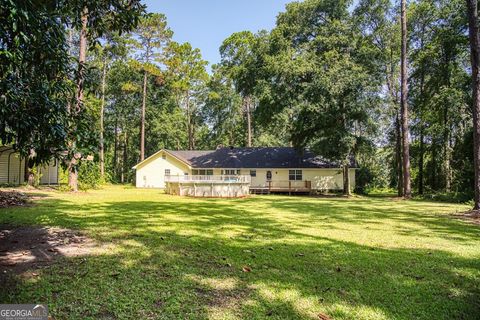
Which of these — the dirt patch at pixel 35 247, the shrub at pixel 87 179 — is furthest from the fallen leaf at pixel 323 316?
the shrub at pixel 87 179

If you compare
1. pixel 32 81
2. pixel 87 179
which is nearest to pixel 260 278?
pixel 32 81

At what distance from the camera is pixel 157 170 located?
3234 centimetres

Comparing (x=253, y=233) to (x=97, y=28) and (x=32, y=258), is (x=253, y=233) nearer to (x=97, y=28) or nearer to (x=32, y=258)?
(x=32, y=258)

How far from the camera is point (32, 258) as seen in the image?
4.27 m

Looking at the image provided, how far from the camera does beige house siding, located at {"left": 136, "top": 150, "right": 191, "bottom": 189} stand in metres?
32.1

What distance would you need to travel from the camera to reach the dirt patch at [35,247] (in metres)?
3.96

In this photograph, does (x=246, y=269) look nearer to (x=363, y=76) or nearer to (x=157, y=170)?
(x=363, y=76)

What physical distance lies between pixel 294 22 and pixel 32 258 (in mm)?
27658

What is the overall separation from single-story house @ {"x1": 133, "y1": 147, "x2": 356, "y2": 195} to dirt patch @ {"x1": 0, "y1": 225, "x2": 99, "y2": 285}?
19.8 meters

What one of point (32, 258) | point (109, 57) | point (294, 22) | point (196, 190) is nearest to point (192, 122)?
point (109, 57)

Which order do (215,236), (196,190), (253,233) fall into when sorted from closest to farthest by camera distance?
(215,236)
(253,233)
(196,190)

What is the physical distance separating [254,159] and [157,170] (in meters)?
10.3

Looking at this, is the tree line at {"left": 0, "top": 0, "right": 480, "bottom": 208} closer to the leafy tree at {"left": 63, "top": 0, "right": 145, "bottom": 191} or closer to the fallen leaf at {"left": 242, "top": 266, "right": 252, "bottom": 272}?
the leafy tree at {"left": 63, "top": 0, "right": 145, "bottom": 191}

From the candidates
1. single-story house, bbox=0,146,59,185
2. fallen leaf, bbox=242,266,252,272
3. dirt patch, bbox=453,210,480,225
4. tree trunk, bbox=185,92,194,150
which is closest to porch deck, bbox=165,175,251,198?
single-story house, bbox=0,146,59,185
